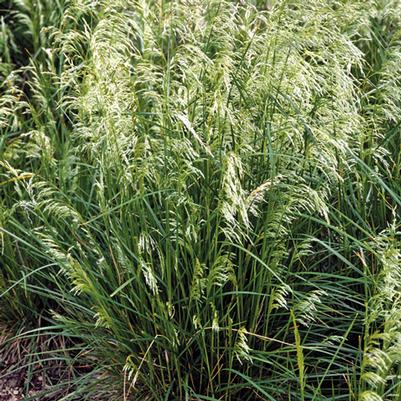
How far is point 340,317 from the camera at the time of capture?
2.85 m

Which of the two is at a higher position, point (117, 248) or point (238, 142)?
point (238, 142)

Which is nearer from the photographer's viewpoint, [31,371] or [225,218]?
[225,218]

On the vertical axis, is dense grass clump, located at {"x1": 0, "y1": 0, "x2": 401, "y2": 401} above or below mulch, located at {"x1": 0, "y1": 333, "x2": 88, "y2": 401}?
above

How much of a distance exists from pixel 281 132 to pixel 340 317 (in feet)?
2.46

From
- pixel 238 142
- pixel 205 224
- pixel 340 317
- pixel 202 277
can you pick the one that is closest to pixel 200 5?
pixel 238 142

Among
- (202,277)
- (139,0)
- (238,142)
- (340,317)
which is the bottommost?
(340,317)

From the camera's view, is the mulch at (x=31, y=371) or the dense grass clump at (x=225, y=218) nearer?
the dense grass clump at (x=225, y=218)

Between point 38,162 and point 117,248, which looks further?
point 38,162

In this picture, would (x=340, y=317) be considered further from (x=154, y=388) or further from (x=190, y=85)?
(x=190, y=85)

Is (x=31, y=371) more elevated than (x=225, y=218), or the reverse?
(x=225, y=218)

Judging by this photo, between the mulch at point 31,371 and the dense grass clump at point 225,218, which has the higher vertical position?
the dense grass clump at point 225,218

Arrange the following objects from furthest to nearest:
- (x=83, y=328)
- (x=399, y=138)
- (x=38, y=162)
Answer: (x=38, y=162) → (x=399, y=138) → (x=83, y=328)

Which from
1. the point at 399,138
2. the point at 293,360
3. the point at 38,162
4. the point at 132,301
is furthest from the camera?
the point at 38,162

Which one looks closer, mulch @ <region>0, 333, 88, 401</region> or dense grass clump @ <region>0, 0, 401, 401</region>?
dense grass clump @ <region>0, 0, 401, 401</region>
